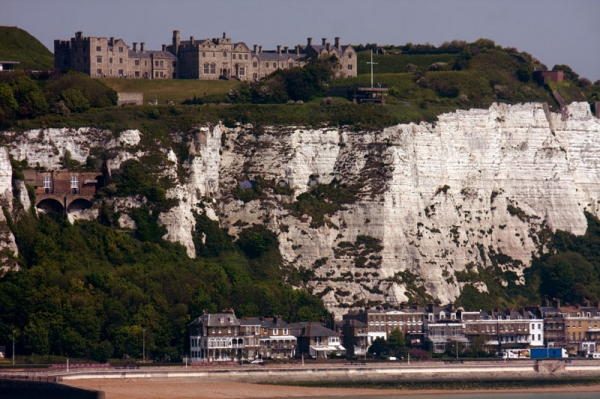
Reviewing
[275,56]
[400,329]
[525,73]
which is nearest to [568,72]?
[525,73]

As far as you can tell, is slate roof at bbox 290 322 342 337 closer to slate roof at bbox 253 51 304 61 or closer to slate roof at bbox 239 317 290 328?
slate roof at bbox 239 317 290 328

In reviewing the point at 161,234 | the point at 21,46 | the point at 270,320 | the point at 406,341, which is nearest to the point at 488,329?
the point at 406,341

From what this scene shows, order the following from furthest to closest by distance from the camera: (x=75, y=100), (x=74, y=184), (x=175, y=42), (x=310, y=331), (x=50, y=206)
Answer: (x=175, y=42)
(x=75, y=100)
(x=74, y=184)
(x=50, y=206)
(x=310, y=331)

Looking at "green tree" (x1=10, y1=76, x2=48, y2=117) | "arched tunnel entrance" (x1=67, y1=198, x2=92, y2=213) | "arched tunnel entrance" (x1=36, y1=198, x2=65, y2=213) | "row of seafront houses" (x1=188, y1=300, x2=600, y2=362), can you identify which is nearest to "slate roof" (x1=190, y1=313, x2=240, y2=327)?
"row of seafront houses" (x1=188, y1=300, x2=600, y2=362)

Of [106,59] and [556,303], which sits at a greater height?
[106,59]

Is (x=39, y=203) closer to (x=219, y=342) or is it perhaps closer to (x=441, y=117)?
(x=219, y=342)

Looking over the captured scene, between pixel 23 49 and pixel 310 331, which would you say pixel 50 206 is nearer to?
pixel 310 331
